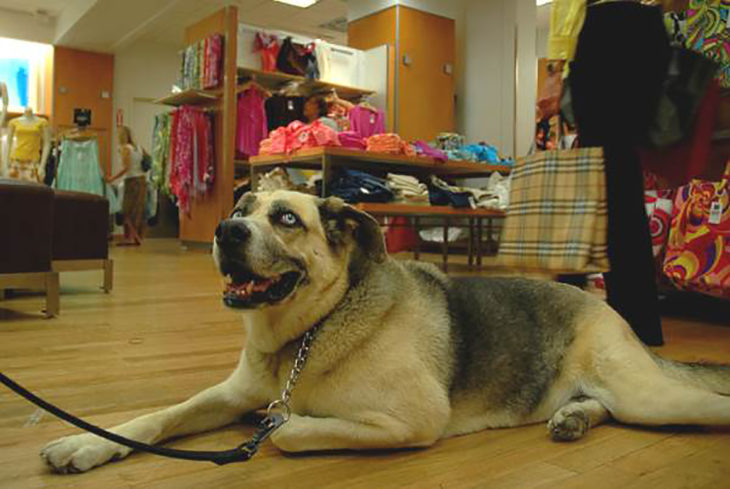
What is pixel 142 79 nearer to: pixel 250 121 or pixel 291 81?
pixel 291 81

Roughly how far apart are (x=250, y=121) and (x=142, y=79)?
6.84 m

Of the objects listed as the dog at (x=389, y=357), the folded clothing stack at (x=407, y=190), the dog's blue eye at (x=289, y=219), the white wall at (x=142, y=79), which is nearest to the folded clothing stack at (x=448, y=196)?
the folded clothing stack at (x=407, y=190)

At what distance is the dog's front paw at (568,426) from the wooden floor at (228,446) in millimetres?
25

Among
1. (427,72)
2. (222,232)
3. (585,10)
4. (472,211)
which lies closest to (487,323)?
(222,232)

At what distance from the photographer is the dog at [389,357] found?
151cm

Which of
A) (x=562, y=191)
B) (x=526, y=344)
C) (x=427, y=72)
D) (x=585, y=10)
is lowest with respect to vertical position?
(x=526, y=344)

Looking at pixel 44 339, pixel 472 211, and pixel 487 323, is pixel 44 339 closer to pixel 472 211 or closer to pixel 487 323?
pixel 487 323

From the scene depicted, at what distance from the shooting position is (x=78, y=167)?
32.9ft

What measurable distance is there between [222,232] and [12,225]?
229cm

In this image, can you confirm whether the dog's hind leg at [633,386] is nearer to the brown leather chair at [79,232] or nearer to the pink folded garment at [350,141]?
the brown leather chair at [79,232]

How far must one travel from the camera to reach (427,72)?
9.63 m

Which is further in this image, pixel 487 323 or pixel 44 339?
pixel 44 339

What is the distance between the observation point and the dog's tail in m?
1.74

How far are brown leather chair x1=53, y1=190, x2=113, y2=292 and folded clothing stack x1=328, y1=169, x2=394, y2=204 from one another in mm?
1896
